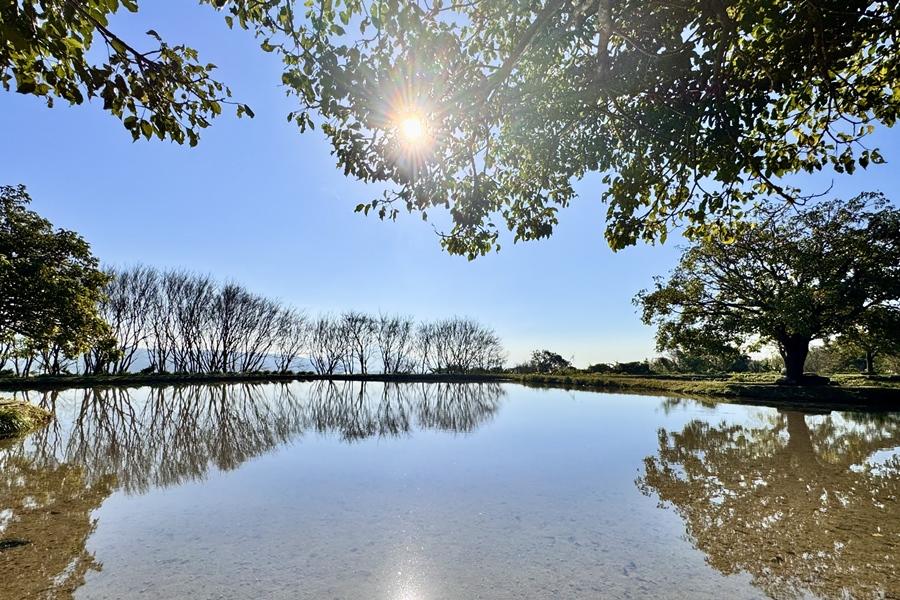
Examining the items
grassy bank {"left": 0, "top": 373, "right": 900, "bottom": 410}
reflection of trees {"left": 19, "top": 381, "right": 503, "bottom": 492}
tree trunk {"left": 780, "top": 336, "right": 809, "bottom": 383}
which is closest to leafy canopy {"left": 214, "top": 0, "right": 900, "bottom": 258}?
reflection of trees {"left": 19, "top": 381, "right": 503, "bottom": 492}

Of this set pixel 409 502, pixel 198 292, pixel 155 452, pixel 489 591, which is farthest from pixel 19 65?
pixel 198 292

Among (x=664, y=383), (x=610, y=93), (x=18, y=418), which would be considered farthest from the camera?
(x=664, y=383)

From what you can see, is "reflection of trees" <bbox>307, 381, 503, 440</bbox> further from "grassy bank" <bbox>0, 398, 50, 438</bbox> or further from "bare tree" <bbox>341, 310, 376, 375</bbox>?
"bare tree" <bbox>341, 310, 376, 375</bbox>

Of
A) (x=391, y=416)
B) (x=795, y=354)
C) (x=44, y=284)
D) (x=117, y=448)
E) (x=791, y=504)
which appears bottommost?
(x=791, y=504)

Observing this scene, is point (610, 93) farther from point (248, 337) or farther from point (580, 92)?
point (248, 337)

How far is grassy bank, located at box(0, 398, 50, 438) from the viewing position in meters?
10.4

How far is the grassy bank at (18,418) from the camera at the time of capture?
34.0 ft

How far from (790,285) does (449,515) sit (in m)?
21.7

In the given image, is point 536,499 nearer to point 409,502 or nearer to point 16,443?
point 409,502

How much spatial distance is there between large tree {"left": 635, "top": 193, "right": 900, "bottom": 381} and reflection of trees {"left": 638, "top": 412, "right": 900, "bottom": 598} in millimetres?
9616

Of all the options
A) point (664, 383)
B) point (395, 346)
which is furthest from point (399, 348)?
point (664, 383)

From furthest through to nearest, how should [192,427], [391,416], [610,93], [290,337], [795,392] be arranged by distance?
[290,337] < [795,392] < [391,416] < [192,427] < [610,93]

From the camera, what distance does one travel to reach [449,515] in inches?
210

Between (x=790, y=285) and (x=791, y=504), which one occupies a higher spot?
(x=790, y=285)
